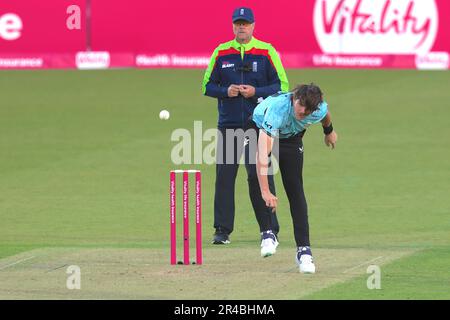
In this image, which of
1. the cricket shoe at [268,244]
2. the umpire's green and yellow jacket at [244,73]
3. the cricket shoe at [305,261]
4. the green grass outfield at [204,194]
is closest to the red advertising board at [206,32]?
the green grass outfield at [204,194]

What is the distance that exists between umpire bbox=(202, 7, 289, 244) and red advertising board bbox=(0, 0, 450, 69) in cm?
1666

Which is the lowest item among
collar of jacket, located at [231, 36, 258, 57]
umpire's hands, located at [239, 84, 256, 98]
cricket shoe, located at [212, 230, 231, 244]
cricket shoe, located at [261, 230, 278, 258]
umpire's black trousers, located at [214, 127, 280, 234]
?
cricket shoe, located at [212, 230, 231, 244]

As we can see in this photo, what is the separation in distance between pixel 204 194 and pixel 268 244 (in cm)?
425

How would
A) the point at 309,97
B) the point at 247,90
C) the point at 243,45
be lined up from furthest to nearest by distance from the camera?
the point at 243,45
the point at 247,90
the point at 309,97

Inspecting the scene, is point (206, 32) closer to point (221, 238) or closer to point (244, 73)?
point (244, 73)

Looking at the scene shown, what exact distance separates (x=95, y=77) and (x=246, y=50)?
56.2 ft

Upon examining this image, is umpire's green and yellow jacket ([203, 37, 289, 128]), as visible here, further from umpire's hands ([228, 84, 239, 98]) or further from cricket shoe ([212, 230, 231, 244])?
cricket shoe ([212, 230, 231, 244])

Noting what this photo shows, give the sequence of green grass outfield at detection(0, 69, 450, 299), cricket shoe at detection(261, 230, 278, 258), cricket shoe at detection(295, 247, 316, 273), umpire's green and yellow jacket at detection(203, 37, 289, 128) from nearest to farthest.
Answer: green grass outfield at detection(0, 69, 450, 299) → cricket shoe at detection(295, 247, 316, 273) → cricket shoe at detection(261, 230, 278, 258) → umpire's green and yellow jacket at detection(203, 37, 289, 128)

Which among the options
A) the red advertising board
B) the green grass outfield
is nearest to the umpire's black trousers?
the green grass outfield

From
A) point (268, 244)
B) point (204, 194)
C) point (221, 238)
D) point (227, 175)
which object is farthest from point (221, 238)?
point (204, 194)

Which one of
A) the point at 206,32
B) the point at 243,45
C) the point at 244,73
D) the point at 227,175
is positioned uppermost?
the point at 206,32

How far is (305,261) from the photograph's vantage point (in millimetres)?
10695

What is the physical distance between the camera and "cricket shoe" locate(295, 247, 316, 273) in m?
10.7

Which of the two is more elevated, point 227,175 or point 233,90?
point 233,90
